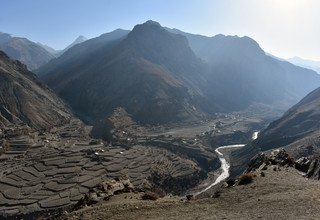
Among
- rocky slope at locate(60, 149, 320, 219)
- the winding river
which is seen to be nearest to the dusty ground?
rocky slope at locate(60, 149, 320, 219)

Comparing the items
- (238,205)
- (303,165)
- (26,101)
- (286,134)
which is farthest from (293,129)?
(238,205)

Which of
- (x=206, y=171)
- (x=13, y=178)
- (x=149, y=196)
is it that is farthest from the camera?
(x=206, y=171)

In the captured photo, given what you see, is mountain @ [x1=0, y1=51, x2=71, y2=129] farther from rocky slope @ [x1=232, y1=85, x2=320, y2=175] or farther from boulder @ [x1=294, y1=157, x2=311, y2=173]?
boulder @ [x1=294, y1=157, x2=311, y2=173]

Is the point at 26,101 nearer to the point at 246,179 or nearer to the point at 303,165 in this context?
the point at 303,165

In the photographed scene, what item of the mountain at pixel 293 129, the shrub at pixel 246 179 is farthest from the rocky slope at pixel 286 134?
the shrub at pixel 246 179

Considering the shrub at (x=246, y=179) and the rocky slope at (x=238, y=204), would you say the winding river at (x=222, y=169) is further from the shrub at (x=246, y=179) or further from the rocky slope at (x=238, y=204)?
the rocky slope at (x=238, y=204)

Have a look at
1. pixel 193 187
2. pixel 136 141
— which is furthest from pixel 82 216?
pixel 136 141

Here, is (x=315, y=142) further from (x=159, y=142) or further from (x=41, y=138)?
(x=41, y=138)
